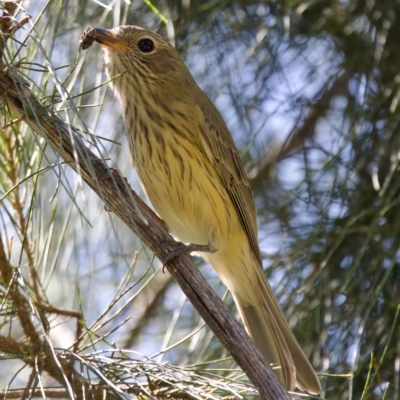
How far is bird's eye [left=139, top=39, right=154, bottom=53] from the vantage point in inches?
148

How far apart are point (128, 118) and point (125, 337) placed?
1.76 m

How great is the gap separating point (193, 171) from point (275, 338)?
0.87 metres

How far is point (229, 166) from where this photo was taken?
387 cm

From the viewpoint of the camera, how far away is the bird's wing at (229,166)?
381 cm

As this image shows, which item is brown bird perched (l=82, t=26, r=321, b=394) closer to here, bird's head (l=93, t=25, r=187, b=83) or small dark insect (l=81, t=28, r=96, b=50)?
bird's head (l=93, t=25, r=187, b=83)

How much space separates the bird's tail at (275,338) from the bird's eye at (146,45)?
1.17m

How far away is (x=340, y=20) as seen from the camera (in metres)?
3.99

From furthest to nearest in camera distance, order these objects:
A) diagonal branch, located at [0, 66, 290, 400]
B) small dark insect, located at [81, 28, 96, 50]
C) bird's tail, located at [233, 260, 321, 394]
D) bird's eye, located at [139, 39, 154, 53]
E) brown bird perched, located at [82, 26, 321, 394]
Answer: bird's eye, located at [139, 39, 154, 53], brown bird perched, located at [82, 26, 321, 394], bird's tail, located at [233, 260, 321, 394], small dark insect, located at [81, 28, 96, 50], diagonal branch, located at [0, 66, 290, 400]

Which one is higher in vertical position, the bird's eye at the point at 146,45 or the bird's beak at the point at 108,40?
the bird's eye at the point at 146,45

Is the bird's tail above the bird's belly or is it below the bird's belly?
below

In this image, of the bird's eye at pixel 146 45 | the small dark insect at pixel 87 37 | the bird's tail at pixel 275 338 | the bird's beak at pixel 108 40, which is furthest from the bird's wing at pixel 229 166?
the small dark insect at pixel 87 37

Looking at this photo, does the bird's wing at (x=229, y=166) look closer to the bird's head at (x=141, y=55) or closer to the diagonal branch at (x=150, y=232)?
the bird's head at (x=141, y=55)

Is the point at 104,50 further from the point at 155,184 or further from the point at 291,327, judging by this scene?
the point at 291,327

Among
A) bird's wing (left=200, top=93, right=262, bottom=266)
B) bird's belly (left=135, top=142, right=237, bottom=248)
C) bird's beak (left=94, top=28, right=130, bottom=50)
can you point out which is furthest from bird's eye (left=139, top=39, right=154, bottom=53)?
bird's belly (left=135, top=142, right=237, bottom=248)
